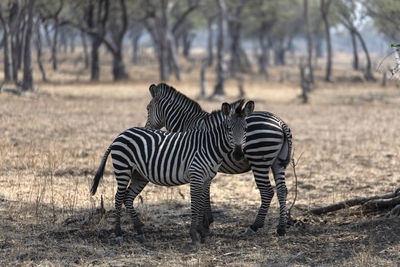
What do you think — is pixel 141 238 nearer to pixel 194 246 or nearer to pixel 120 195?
pixel 120 195

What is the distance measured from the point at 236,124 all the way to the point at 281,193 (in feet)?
4.34

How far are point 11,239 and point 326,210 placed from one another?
172 inches

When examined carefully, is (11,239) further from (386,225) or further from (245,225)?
(386,225)

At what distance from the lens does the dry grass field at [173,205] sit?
6176mm

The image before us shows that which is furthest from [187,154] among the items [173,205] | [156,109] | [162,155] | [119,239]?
[173,205]

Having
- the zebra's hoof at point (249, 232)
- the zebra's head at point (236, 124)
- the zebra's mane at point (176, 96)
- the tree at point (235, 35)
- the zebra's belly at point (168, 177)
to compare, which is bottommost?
the zebra's hoof at point (249, 232)

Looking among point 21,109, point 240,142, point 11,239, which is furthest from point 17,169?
point 21,109

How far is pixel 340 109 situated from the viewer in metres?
24.6

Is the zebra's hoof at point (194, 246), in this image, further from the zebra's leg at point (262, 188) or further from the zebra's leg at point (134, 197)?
the zebra's leg at point (262, 188)

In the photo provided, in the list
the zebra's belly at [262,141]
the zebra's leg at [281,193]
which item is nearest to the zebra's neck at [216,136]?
the zebra's belly at [262,141]

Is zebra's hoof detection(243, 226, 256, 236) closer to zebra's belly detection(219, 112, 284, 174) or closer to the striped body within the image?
zebra's belly detection(219, 112, 284, 174)

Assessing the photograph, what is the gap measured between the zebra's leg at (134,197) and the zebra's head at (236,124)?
1.42 meters

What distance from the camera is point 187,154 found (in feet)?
21.9

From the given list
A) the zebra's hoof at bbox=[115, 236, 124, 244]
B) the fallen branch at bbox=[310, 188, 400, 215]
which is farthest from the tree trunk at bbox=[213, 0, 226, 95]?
the zebra's hoof at bbox=[115, 236, 124, 244]
